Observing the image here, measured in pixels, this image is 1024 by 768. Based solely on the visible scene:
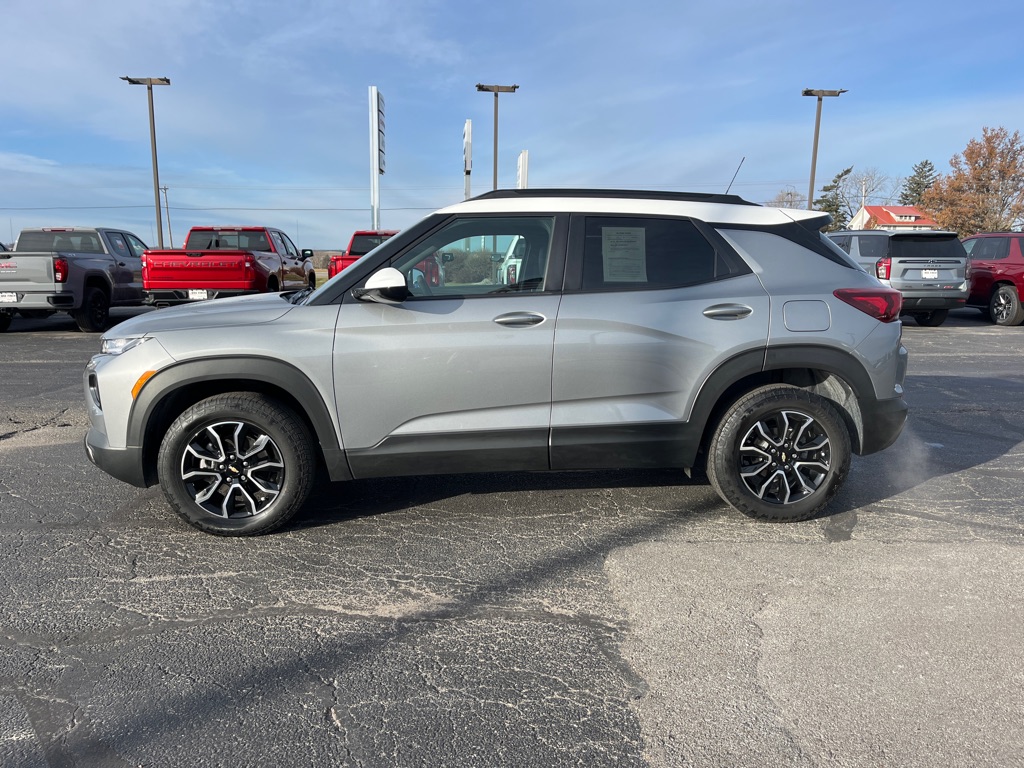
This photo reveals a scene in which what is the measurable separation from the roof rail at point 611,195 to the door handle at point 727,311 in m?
0.67

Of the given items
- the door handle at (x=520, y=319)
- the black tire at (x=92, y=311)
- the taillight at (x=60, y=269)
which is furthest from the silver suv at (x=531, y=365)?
the black tire at (x=92, y=311)

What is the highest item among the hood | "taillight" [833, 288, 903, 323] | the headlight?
"taillight" [833, 288, 903, 323]

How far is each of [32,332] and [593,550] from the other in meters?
13.1

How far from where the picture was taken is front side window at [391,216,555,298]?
3.73 metres

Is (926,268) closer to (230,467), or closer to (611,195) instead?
(611,195)

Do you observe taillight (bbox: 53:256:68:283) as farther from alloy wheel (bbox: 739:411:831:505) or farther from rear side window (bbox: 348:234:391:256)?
alloy wheel (bbox: 739:411:831:505)

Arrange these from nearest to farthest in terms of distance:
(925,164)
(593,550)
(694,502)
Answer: (593,550), (694,502), (925,164)

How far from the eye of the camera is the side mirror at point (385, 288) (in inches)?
137

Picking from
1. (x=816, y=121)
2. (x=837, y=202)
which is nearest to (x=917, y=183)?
(x=837, y=202)

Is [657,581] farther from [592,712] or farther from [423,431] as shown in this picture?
[423,431]

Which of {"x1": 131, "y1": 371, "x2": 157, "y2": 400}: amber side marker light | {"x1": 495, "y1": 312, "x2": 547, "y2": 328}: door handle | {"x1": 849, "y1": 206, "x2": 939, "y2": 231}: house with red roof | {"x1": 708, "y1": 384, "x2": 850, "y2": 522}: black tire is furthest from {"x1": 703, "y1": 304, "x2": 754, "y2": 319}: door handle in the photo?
{"x1": 849, "y1": 206, "x2": 939, "y2": 231}: house with red roof

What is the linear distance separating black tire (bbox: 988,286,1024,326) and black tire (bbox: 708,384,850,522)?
43.6 feet

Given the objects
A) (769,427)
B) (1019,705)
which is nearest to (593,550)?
(769,427)

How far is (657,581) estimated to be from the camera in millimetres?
3230
